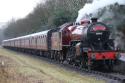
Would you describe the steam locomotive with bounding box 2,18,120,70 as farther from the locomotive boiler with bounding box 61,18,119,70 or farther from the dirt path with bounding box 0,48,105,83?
the dirt path with bounding box 0,48,105,83

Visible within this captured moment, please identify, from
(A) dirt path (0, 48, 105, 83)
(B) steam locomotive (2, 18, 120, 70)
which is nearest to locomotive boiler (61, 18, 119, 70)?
(B) steam locomotive (2, 18, 120, 70)

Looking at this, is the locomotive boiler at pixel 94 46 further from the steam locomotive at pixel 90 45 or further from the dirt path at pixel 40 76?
the dirt path at pixel 40 76

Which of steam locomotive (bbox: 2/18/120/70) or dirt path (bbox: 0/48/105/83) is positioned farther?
steam locomotive (bbox: 2/18/120/70)

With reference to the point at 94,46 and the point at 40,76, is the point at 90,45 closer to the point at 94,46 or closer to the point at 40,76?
the point at 94,46

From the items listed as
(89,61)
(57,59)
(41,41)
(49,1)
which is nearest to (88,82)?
(89,61)

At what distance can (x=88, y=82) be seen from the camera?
56.8 feet

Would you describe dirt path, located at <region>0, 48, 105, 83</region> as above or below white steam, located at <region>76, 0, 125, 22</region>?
below

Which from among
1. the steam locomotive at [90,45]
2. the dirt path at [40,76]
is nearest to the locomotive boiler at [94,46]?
the steam locomotive at [90,45]

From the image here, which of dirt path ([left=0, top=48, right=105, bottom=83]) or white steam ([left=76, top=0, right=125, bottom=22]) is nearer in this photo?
dirt path ([left=0, top=48, right=105, bottom=83])

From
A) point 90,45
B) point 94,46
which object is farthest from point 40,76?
point 94,46

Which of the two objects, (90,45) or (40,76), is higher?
(90,45)

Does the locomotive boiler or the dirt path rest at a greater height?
the locomotive boiler

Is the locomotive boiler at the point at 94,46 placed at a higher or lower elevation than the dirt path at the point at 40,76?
higher

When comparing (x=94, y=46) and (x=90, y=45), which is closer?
(x=90, y=45)
